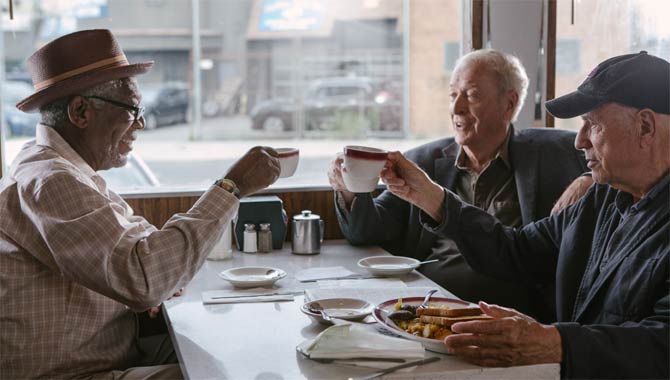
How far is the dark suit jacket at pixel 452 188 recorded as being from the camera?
2854mm

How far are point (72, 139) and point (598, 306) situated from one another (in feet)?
4.88

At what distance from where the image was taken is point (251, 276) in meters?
2.47

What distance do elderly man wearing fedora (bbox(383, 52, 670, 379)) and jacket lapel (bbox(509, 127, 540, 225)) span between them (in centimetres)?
41

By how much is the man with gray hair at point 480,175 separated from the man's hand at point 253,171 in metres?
0.79

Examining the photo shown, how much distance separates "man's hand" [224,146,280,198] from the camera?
2.11m

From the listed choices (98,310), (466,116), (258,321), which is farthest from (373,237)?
(98,310)

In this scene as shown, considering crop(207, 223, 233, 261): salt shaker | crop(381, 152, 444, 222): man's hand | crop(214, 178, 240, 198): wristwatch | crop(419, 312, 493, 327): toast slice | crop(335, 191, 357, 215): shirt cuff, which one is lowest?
crop(207, 223, 233, 261): salt shaker

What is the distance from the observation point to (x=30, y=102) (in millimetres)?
2164

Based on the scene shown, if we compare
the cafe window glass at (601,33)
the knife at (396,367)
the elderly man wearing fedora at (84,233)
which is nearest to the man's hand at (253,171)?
the elderly man wearing fedora at (84,233)

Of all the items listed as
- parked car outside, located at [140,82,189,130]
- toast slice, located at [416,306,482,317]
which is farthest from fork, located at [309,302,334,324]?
parked car outside, located at [140,82,189,130]

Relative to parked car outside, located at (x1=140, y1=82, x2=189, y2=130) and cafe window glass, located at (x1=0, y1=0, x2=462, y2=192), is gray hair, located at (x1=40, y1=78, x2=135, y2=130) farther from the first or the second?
parked car outside, located at (x1=140, y1=82, x2=189, y2=130)

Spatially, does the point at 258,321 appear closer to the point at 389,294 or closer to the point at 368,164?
the point at 389,294

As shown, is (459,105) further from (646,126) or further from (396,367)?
(396,367)

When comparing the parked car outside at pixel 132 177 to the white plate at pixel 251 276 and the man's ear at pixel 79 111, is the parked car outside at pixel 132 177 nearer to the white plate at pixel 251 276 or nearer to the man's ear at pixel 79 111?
the white plate at pixel 251 276
